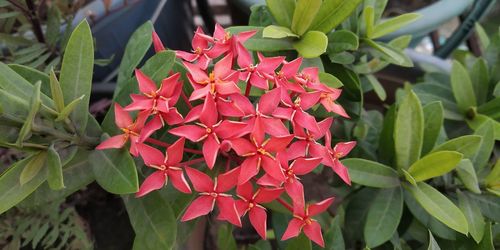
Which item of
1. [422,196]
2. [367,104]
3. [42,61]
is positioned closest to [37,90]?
[42,61]

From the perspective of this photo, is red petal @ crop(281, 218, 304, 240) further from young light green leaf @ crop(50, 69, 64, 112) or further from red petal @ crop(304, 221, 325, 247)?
young light green leaf @ crop(50, 69, 64, 112)

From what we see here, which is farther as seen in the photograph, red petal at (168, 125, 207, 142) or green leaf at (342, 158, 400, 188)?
green leaf at (342, 158, 400, 188)

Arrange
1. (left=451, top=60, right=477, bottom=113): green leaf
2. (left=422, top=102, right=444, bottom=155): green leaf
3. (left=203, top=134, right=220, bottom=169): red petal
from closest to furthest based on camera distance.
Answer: (left=203, top=134, right=220, bottom=169): red petal < (left=422, top=102, right=444, bottom=155): green leaf < (left=451, top=60, right=477, bottom=113): green leaf

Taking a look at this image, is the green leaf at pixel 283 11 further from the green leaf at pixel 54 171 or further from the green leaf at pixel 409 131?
the green leaf at pixel 54 171

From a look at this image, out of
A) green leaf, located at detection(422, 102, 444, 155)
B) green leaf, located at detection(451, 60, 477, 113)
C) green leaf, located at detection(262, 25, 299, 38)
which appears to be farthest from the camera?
Result: green leaf, located at detection(451, 60, 477, 113)

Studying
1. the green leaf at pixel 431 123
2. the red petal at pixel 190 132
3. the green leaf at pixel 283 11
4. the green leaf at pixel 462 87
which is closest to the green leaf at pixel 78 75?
the red petal at pixel 190 132

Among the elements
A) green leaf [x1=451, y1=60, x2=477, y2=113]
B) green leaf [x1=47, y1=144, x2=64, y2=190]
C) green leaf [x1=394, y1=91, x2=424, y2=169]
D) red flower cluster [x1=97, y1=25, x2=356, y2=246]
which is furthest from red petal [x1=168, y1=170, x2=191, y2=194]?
green leaf [x1=451, y1=60, x2=477, y2=113]

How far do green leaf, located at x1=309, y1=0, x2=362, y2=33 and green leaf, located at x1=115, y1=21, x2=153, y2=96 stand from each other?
0.22m

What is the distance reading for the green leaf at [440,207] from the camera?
61 cm

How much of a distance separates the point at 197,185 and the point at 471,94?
59 centimetres

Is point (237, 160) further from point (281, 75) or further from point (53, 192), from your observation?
point (53, 192)

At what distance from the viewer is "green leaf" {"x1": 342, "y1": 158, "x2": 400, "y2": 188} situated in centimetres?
66

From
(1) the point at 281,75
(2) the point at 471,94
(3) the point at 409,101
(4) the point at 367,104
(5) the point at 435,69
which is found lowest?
(4) the point at 367,104

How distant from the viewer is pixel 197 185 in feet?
1.64
